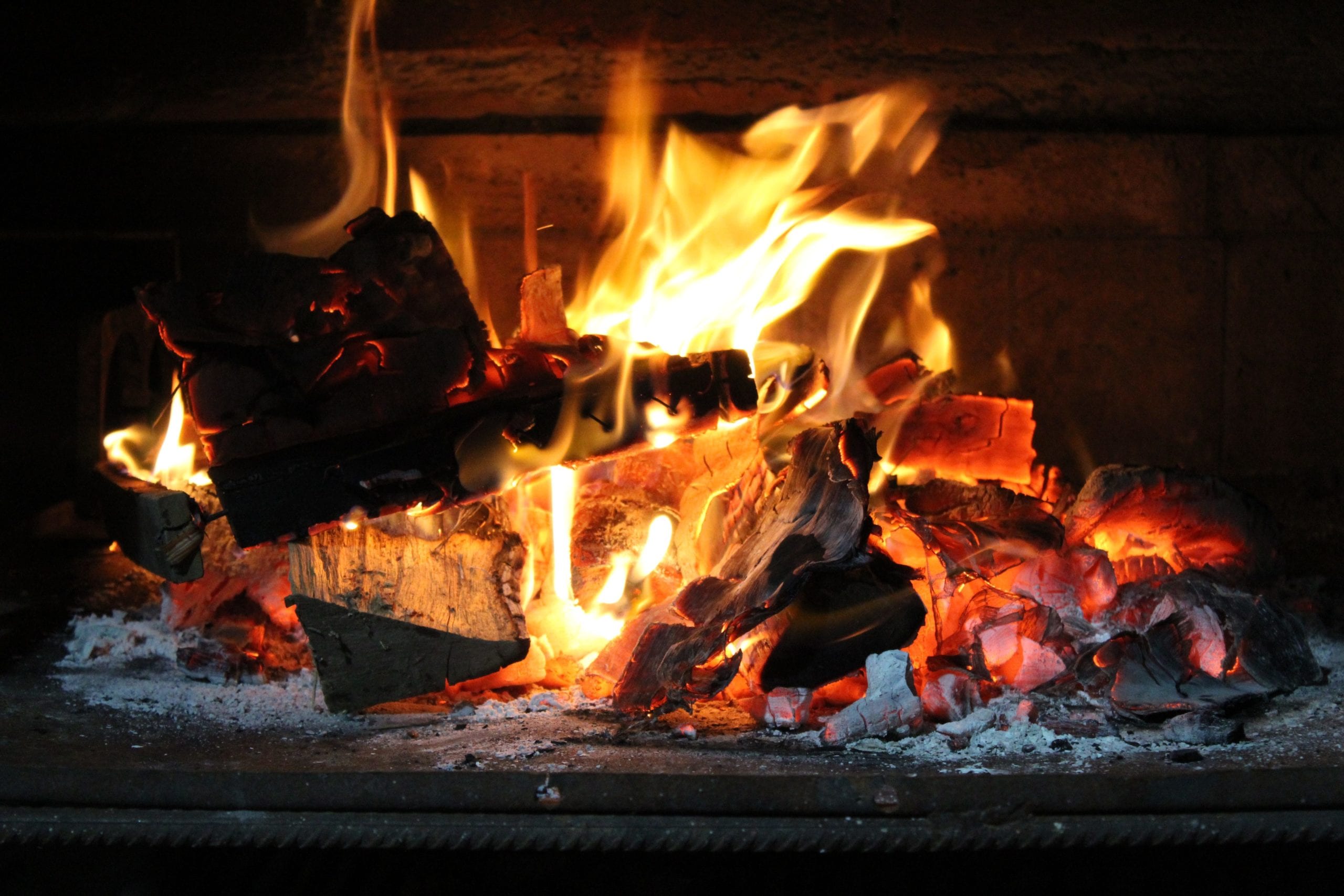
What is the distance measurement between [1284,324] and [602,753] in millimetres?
2159

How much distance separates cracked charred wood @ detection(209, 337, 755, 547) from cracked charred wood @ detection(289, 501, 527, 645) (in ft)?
0.23

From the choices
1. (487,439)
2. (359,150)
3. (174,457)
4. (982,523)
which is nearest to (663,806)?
(487,439)

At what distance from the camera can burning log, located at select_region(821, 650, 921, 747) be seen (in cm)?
171

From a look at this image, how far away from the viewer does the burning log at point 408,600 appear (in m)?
1.86

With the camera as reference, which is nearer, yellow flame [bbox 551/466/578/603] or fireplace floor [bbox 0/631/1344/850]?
fireplace floor [bbox 0/631/1344/850]

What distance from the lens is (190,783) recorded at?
1433 mm

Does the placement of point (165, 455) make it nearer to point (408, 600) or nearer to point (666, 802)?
point (408, 600)

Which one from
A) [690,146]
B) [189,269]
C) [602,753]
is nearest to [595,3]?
[690,146]

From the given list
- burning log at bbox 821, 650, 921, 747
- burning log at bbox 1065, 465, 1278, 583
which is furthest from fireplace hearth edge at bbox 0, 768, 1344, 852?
burning log at bbox 1065, 465, 1278, 583

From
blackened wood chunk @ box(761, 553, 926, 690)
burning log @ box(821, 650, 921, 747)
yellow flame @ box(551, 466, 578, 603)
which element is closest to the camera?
burning log @ box(821, 650, 921, 747)

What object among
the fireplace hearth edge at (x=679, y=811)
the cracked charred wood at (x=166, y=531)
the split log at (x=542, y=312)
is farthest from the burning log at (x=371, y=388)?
the fireplace hearth edge at (x=679, y=811)

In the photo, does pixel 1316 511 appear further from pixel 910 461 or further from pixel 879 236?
pixel 879 236

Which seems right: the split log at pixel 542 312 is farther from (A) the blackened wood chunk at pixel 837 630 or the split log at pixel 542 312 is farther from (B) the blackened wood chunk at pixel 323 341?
(A) the blackened wood chunk at pixel 837 630

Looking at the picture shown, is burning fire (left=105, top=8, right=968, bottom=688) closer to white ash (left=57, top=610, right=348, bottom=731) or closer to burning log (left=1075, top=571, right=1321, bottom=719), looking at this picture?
white ash (left=57, top=610, right=348, bottom=731)
